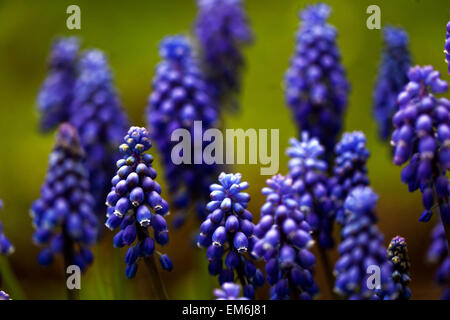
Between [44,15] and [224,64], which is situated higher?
[44,15]

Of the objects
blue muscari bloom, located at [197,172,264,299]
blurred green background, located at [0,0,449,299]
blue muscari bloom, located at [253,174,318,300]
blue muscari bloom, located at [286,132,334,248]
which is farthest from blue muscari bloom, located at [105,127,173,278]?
blurred green background, located at [0,0,449,299]

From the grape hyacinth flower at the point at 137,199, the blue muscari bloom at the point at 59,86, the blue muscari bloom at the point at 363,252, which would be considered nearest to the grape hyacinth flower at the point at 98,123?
the blue muscari bloom at the point at 59,86

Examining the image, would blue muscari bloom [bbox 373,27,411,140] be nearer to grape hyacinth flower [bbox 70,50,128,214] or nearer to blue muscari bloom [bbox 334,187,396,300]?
blue muscari bloom [bbox 334,187,396,300]

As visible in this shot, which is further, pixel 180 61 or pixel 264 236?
pixel 180 61

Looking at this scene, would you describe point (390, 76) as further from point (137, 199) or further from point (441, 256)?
point (137, 199)

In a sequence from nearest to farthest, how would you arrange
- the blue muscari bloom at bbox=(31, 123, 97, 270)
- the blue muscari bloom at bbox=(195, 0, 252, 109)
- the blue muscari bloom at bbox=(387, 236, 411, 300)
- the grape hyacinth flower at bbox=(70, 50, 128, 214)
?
the blue muscari bloom at bbox=(387, 236, 411, 300)
the blue muscari bloom at bbox=(31, 123, 97, 270)
the grape hyacinth flower at bbox=(70, 50, 128, 214)
the blue muscari bloom at bbox=(195, 0, 252, 109)

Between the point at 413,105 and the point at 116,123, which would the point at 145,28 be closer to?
the point at 116,123
